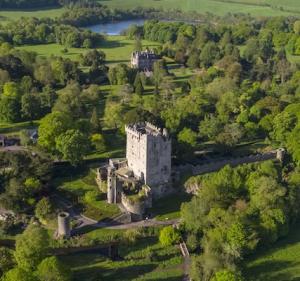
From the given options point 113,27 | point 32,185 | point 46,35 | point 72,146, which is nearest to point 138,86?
point 72,146

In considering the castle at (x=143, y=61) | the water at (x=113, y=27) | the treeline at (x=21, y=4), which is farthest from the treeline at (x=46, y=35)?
the treeline at (x=21, y=4)

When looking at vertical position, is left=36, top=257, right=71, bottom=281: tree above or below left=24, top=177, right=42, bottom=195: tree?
below

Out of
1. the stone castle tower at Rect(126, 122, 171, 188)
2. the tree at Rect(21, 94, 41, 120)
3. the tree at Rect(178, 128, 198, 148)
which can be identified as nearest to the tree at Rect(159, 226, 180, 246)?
the stone castle tower at Rect(126, 122, 171, 188)

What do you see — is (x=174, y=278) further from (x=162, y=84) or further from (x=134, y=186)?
(x=162, y=84)

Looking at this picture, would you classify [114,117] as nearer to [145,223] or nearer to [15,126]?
[15,126]

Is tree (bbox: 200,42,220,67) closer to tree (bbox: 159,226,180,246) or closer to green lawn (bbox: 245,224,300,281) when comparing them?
green lawn (bbox: 245,224,300,281)

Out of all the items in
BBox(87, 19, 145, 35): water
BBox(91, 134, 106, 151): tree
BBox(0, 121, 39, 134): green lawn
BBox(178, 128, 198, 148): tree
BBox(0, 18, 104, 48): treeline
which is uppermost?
BBox(0, 18, 104, 48): treeline
